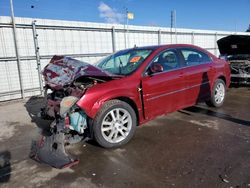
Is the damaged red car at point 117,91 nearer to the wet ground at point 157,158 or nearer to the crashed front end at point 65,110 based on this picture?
the crashed front end at point 65,110

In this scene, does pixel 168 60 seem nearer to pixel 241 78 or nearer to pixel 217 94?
pixel 217 94

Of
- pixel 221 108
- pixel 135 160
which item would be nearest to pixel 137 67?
pixel 135 160

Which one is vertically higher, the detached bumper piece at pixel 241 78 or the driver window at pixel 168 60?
the driver window at pixel 168 60

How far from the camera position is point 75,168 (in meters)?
3.54

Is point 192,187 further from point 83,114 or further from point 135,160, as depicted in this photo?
point 83,114

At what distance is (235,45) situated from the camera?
9172 millimetres

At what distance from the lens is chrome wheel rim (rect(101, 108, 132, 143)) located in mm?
4102

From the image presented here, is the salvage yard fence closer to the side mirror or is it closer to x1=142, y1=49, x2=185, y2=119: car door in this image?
x1=142, y1=49, x2=185, y2=119: car door

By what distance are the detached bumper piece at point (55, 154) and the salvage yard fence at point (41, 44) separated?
5.07 meters

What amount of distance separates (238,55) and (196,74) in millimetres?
4697

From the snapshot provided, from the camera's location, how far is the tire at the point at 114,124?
3.97 metres

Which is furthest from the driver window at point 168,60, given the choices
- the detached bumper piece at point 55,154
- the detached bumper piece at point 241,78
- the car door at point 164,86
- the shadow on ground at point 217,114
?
the detached bumper piece at point 241,78

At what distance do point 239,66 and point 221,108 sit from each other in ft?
10.1

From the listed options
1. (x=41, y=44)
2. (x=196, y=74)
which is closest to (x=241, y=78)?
(x=196, y=74)
